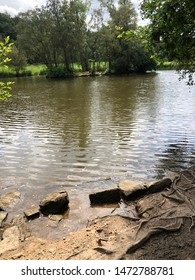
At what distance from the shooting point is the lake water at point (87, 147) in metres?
9.08

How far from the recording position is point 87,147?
12.5 meters

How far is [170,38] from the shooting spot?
9086 millimetres

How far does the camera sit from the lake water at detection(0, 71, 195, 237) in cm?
908

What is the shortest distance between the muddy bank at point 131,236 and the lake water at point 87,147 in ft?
2.83

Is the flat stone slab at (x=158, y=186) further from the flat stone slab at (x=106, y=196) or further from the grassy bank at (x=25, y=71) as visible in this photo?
the grassy bank at (x=25, y=71)

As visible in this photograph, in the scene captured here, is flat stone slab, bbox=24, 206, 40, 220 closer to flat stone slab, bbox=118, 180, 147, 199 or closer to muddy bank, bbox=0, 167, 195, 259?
muddy bank, bbox=0, 167, 195, 259

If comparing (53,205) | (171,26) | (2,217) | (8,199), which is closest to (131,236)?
(53,205)

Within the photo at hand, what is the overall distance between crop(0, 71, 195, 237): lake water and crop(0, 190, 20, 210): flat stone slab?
0.83ft

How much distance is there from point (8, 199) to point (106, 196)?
10.1 feet

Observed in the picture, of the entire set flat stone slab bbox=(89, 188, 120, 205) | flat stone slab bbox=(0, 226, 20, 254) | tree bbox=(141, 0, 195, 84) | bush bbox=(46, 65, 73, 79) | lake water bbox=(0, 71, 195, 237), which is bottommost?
flat stone slab bbox=(0, 226, 20, 254)

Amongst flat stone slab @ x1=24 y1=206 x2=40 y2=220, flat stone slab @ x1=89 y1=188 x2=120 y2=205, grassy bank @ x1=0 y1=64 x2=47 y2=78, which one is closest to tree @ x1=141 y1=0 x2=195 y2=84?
flat stone slab @ x1=89 y1=188 x2=120 y2=205
